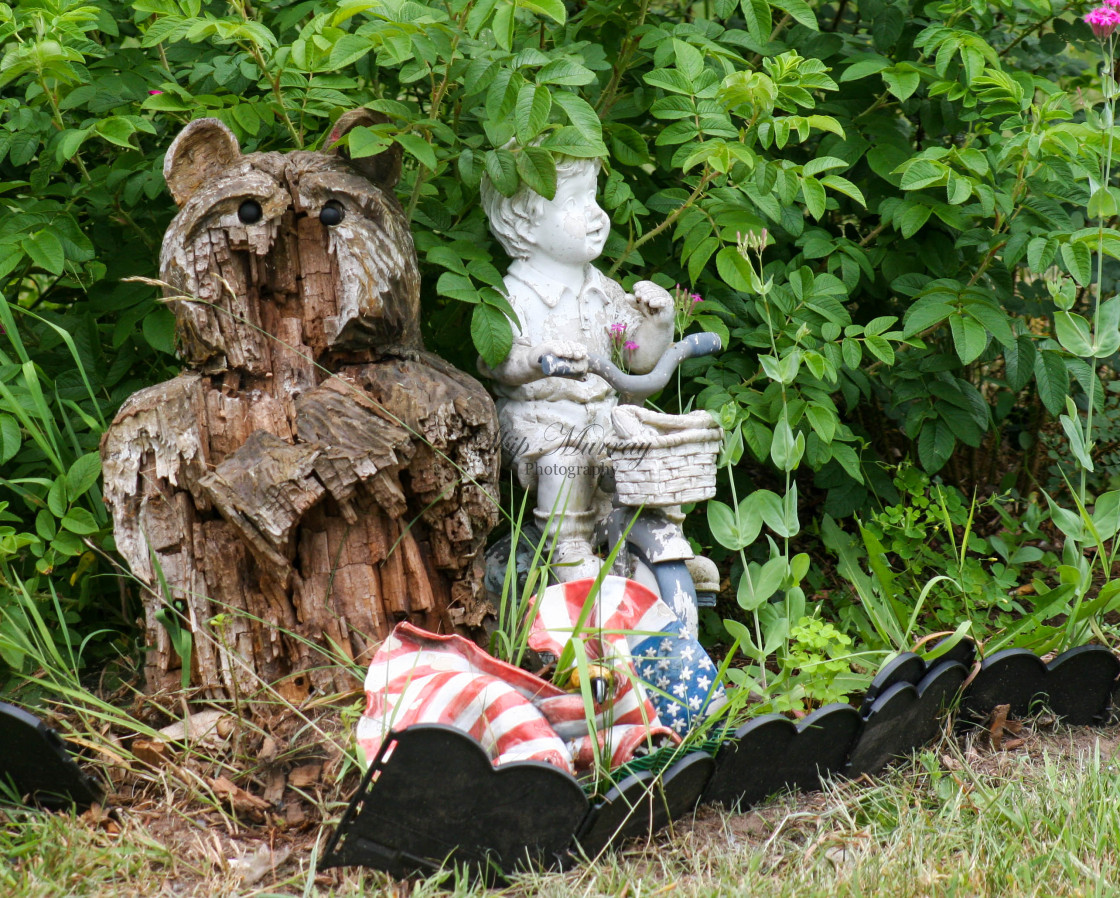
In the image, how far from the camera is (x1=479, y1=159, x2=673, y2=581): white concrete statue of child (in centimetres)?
259

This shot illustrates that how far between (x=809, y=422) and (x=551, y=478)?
2.47 ft

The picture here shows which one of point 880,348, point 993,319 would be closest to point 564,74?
A: point 880,348

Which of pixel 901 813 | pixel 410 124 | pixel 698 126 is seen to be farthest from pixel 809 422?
pixel 410 124

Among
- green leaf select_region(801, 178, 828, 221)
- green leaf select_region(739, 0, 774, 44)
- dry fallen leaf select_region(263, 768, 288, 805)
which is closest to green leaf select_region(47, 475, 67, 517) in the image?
dry fallen leaf select_region(263, 768, 288, 805)

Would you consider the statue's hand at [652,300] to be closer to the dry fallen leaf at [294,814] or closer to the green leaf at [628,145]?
the green leaf at [628,145]

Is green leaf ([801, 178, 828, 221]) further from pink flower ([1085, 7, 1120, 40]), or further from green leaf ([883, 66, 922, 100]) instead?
pink flower ([1085, 7, 1120, 40])

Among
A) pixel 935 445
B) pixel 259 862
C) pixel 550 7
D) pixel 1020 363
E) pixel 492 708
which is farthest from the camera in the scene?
pixel 935 445

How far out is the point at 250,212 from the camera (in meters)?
2.30

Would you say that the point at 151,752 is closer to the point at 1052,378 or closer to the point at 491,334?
the point at 491,334

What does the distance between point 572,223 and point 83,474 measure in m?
1.32

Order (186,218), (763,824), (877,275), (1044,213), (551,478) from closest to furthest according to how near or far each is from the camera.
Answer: (763,824), (186,218), (551,478), (1044,213), (877,275)

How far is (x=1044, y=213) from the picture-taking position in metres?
2.85

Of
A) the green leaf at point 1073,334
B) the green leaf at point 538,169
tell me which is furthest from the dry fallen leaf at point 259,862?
the green leaf at point 1073,334

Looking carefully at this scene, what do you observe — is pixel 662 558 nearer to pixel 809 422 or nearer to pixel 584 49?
pixel 809 422
